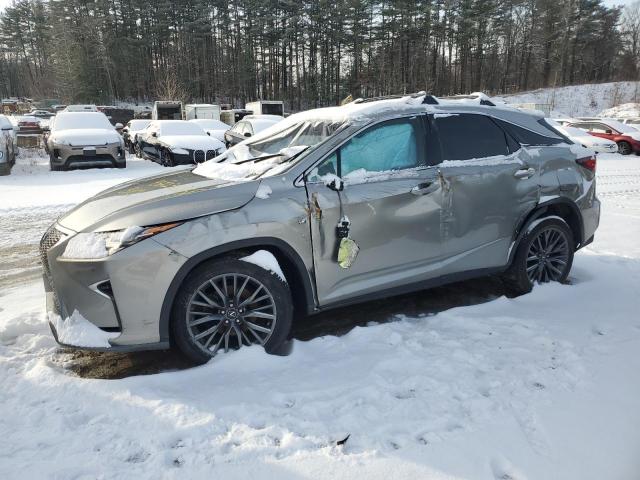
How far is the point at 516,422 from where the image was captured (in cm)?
257

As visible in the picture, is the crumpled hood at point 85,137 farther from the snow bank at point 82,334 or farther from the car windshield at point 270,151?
the snow bank at point 82,334

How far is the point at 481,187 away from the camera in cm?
396

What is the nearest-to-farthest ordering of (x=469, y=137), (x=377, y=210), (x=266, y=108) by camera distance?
(x=377, y=210) < (x=469, y=137) < (x=266, y=108)

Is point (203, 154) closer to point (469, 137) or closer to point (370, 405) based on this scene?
point (469, 137)

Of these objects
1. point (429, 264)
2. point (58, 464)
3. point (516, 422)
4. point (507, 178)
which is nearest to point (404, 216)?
point (429, 264)

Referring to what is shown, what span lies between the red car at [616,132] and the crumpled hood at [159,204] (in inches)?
815

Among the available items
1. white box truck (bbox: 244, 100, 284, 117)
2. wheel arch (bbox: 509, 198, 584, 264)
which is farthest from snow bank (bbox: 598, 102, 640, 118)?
wheel arch (bbox: 509, 198, 584, 264)

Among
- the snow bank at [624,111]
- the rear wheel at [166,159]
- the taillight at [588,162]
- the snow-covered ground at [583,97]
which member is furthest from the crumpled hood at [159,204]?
the snow-covered ground at [583,97]

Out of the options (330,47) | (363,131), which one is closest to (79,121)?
(363,131)

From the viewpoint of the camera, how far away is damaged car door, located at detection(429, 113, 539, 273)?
3877mm

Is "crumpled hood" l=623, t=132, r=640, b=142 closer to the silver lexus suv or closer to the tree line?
the silver lexus suv

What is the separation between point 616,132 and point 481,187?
19.5 m

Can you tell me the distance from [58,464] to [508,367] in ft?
8.57

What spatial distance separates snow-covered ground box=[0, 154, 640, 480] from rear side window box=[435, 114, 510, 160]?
1.31 meters
